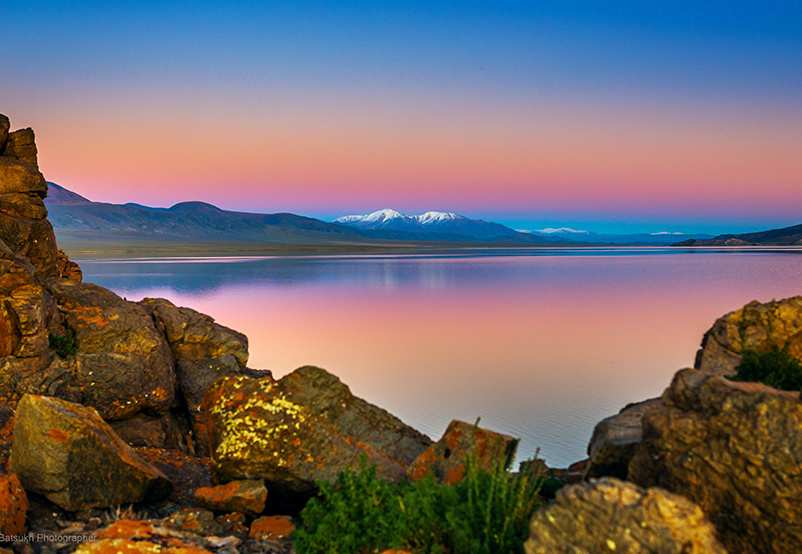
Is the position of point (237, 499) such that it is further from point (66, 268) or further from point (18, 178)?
point (66, 268)

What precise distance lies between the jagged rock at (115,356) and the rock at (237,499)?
13.9 feet

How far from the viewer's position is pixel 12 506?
4914 mm

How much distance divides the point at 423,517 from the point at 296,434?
2205 millimetres

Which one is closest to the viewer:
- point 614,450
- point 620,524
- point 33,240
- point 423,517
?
point 620,524

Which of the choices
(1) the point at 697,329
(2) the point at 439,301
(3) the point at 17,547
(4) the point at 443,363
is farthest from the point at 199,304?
(3) the point at 17,547

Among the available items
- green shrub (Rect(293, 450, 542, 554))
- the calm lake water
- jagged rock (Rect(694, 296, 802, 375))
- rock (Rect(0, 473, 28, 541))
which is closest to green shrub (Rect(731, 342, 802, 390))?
jagged rock (Rect(694, 296, 802, 375))

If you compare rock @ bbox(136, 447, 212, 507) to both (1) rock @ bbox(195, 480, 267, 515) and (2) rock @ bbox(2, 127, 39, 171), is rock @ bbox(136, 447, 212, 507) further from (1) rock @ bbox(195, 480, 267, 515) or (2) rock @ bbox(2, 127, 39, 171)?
(2) rock @ bbox(2, 127, 39, 171)

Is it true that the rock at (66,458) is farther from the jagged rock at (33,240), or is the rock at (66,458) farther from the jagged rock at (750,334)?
the jagged rock at (750,334)

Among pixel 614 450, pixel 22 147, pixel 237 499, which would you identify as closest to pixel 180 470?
pixel 237 499

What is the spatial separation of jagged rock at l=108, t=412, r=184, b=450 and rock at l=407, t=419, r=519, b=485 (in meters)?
5.58

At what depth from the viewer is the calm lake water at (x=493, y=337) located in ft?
39.4

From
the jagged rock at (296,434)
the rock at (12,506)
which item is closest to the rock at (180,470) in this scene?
the jagged rock at (296,434)

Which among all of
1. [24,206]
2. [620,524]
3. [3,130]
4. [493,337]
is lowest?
[493,337]

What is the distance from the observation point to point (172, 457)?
8.26 metres
